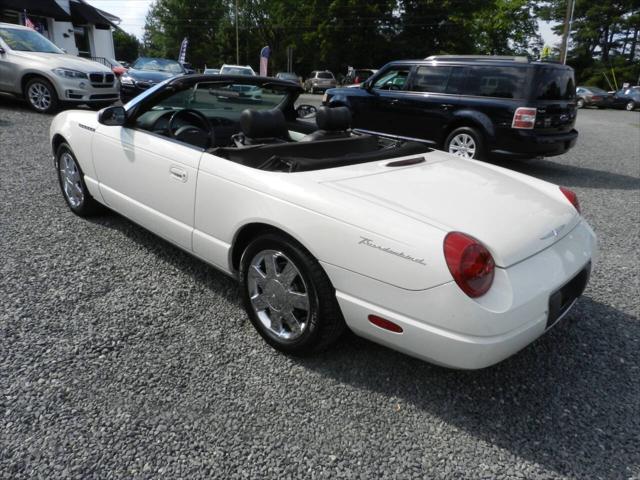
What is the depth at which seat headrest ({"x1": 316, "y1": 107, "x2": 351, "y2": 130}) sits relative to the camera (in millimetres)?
3475

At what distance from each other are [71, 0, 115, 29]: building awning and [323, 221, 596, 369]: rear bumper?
29184 mm

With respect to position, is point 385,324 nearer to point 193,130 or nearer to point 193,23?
point 193,130

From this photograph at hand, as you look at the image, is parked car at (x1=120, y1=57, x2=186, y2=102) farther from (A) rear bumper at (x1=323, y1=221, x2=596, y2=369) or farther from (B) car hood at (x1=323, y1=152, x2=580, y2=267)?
(A) rear bumper at (x1=323, y1=221, x2=596, y2=369)

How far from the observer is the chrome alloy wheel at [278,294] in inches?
95.7

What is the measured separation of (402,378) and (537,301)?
2.59ft

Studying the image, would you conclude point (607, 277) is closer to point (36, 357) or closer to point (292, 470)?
point (292, 470)

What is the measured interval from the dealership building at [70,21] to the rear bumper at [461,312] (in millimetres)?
24317

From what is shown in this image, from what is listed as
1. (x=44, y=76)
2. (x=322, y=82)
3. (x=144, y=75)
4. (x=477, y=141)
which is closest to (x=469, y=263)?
(x=477, y=141)

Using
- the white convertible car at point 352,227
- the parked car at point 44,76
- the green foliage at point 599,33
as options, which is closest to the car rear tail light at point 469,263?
the white convertible car at point 352,227

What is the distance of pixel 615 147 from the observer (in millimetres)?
11328

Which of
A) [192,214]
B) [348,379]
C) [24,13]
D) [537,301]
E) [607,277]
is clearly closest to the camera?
[537,301]

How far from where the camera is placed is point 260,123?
3023mm

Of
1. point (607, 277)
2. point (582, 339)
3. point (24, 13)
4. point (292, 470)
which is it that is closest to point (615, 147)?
point (607, 277)

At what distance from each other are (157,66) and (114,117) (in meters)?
12.0
